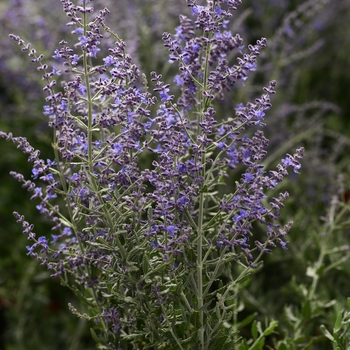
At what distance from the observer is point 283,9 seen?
75.4 inches

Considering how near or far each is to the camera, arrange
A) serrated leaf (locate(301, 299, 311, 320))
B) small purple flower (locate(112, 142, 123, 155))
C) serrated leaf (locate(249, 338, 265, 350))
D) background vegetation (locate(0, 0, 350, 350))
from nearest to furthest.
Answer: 1. small purple flower (locate(112, 142, 123, 155))
2. serrated leaf (locate(249, 338, 265, 350))
3. serrated leaf (locate(301, 299, 311, 320))
4. background vegetation (locate(0, 0, 350, 350))

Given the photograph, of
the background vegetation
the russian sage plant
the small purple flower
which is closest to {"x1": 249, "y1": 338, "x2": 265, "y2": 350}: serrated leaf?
the russian sage plant

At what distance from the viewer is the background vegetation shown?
45.5 inches

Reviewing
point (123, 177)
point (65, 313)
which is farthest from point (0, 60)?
point (123, 177)

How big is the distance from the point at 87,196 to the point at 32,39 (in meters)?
1.22

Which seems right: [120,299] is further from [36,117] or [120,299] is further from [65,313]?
[36,117]

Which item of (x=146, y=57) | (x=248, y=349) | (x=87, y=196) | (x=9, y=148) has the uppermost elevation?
(x=146, y=57)

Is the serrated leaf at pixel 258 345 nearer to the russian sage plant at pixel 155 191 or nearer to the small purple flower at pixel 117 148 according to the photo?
the russian sage plant at pixel 155 191

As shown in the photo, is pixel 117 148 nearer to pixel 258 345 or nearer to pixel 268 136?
pixel 258 345

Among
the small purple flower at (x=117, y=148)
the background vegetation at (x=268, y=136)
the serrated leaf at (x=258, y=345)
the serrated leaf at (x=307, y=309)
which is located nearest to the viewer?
the small purple flower at (x=117, y=148)

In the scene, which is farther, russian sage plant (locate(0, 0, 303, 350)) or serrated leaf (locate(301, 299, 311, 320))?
serrated leaf (locate(301, 299, 311, 320))

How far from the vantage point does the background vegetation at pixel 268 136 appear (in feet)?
3.79

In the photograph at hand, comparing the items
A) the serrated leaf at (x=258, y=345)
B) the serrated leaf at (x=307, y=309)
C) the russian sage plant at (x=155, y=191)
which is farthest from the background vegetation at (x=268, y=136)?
the russian sage plant at (x=155, y=191)

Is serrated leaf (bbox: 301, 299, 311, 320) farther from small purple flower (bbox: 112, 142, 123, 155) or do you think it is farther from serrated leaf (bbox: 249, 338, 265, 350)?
small purple flower (bbox: 112, 142, 123, 155)
